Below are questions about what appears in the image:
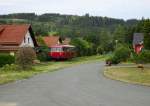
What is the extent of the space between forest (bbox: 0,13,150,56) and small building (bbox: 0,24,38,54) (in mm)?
17949

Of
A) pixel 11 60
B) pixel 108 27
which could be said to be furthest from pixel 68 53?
pixel 108 27

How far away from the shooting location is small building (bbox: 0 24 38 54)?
6316cm

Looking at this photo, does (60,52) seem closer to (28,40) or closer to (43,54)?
(43,54)

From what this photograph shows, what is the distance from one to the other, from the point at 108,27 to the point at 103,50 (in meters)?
75.0

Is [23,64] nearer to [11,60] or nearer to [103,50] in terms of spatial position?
[11,60]

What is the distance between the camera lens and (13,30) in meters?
68.1

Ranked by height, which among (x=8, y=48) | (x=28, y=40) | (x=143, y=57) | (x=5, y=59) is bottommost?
(x=143, y=57)

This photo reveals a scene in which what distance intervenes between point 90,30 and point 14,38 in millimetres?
96148

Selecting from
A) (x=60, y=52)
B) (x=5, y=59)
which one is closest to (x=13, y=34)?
(x=60, y=52)

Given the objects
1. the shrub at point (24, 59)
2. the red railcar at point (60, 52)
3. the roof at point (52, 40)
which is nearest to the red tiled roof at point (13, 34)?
the red railcar at point (60, 52)

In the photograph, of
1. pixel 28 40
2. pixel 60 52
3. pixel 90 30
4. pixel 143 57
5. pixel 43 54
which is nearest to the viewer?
pixel 143 57

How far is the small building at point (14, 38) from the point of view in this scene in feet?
207

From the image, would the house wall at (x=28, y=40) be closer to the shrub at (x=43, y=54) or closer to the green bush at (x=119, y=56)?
the shrub at (x=43, y=54)

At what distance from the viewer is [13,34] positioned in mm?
66812
